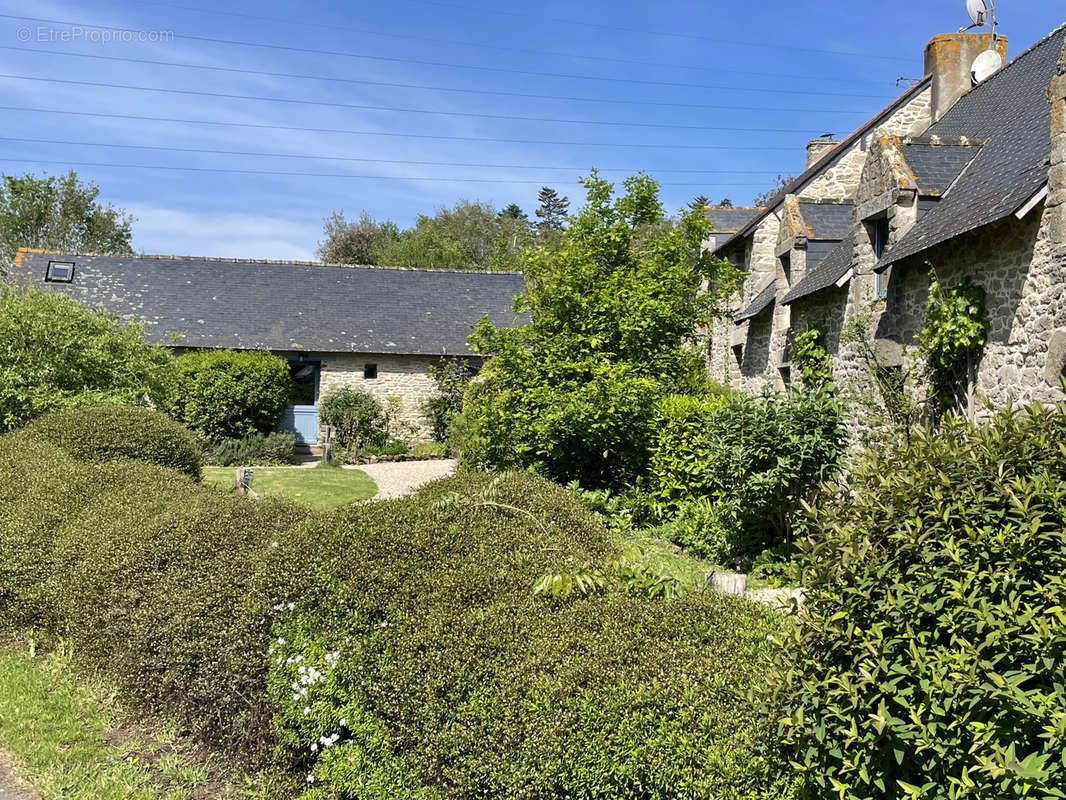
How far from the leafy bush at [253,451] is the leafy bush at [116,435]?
30.4ft

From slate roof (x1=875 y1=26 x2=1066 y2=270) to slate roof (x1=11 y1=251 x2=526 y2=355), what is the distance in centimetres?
1424

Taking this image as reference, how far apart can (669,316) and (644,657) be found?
7827 millimetres

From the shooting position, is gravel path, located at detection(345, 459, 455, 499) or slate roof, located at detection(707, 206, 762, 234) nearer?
gravel path, located at detection(345, 459, 455, 499)

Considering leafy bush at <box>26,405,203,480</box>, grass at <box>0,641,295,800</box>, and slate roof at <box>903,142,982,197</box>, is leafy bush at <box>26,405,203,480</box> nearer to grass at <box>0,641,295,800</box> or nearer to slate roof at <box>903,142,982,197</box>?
grass at <box>0,641,295,800</box>

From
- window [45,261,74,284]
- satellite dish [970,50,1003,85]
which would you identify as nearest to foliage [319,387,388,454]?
window [45,261,74,284]

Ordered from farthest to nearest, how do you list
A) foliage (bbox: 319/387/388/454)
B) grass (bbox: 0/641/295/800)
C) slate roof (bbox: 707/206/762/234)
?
slate roof (bbox: 707/206/762/234) → foliage (bbox: 319/387/388/454) → grass (bbox: 0/641/295/800)

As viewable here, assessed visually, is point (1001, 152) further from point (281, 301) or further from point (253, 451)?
point (281, 301)

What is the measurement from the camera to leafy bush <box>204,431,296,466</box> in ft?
62.3

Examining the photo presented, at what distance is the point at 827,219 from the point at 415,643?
1257 centimetres

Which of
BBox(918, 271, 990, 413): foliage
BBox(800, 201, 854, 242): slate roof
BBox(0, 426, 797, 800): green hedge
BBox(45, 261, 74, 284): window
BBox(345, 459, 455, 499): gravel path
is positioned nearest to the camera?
BBox(0, 426, 797, 800): green hedge

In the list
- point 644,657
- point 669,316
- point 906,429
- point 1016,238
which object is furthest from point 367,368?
point 644,657

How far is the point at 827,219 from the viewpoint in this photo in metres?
13.9

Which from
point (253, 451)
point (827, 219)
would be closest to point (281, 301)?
point (253, 451)

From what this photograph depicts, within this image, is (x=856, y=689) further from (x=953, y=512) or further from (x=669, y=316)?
(x=669, y=316)
